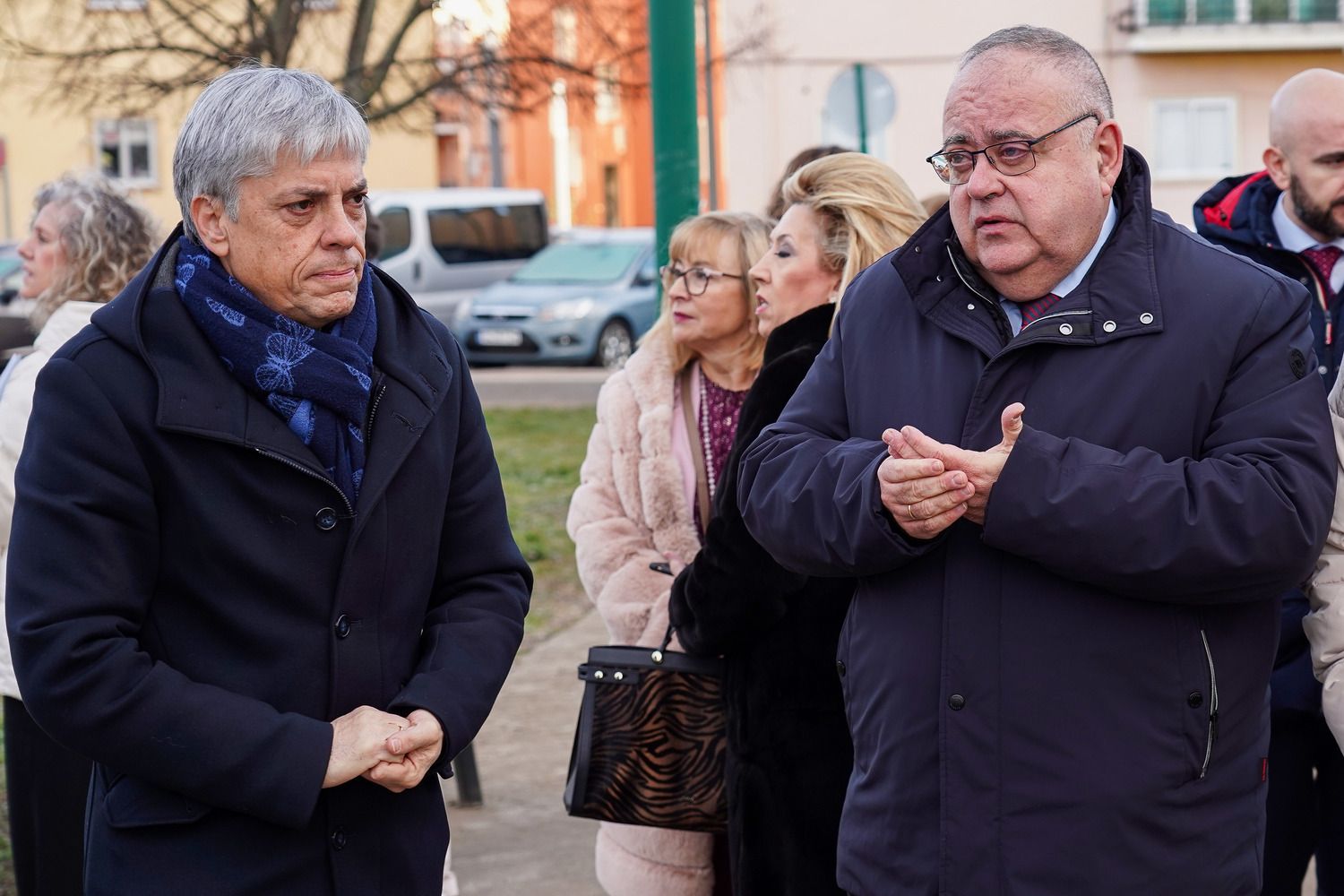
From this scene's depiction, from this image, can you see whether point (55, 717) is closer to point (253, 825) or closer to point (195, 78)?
point (253, 825)

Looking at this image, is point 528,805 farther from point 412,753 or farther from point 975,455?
point 975,455

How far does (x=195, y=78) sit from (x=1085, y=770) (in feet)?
31.8

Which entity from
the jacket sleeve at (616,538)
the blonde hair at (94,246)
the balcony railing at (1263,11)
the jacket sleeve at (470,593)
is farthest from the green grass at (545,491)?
the balcony railing at (1263,11)

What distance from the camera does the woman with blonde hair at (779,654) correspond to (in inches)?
136

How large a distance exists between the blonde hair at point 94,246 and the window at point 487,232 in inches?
736

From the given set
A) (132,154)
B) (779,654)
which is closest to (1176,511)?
(779,654)

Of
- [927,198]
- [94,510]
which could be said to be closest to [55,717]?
[94,510]

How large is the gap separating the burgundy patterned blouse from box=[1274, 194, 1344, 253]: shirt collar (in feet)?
4.35

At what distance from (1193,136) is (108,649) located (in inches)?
1188

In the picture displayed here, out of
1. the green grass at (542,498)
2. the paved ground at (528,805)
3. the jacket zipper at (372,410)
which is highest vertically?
the jacket zipper at (372,410)

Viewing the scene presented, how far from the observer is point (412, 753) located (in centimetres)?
260

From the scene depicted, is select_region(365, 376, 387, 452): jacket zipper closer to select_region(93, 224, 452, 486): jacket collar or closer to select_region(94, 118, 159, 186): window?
select_region(93, 224, 452, 486): jacket collar

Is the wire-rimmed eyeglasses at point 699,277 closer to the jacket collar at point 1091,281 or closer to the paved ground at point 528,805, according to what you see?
the jacket collar at point 1091,281

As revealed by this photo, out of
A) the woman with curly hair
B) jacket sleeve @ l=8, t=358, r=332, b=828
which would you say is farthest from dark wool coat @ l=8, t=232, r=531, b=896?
the woman with curly hair
